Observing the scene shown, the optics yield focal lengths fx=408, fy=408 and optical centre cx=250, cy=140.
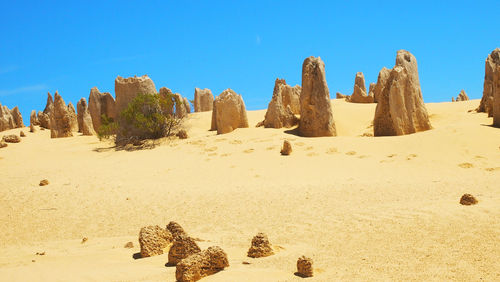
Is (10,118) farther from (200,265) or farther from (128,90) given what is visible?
(200,265)

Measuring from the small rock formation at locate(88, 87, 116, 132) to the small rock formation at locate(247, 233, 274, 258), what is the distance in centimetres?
2036

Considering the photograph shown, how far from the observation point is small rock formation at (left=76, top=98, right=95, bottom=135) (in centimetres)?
2358

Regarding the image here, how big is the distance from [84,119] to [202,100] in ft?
47.7

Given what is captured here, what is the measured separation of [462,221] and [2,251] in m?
6.11

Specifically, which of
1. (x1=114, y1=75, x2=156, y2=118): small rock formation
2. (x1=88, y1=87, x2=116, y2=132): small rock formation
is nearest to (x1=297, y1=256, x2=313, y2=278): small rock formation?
(x1=114, y1=75, x2=156, y2=118): small rock formation

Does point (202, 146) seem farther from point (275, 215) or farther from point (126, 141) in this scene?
point (275, 215)

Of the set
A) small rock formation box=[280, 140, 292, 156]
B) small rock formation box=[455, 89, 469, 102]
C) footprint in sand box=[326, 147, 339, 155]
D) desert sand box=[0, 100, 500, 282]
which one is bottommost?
desert sand box=[0, 100, 500, 282]

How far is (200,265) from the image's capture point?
3.86 metres

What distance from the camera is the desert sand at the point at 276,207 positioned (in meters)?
4.14

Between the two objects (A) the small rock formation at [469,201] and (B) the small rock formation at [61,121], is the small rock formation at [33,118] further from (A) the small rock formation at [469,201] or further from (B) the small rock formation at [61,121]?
(A) the small rock formation at [469,201]

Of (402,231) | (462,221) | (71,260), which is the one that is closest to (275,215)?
(402,231)

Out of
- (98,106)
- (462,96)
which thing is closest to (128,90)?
(98,106)

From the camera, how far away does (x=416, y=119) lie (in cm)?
1362

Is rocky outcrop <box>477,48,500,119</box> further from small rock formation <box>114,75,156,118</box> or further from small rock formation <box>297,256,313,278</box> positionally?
small rock formation <box>297,256,313,278</box>
